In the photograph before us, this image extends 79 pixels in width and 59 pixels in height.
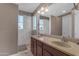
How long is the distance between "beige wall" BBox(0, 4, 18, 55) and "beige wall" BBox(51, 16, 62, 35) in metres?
0.92

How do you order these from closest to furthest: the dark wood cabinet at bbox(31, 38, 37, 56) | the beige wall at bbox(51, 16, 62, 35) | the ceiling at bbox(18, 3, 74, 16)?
1. the ceiling at bbox(18, 3, 74, 16)
2. the beige wall at bbox(51, 16, 62, 35)
3. the dark wood cabinet at bbox(31, 38, 37, 56)

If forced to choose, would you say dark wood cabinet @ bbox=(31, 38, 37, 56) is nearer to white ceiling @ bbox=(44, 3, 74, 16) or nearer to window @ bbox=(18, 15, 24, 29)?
window @ bbox=(18, 15, 24, 29)

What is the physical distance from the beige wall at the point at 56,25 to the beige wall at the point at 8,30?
0.92 metres

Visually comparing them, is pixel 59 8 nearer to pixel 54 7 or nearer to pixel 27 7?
pixel 54 7

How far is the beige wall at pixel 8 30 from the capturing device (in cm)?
247

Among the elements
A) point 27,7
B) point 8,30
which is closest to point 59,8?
point 27,7

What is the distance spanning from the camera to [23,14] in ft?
8.30

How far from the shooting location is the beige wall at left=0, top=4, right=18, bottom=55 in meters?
2.47

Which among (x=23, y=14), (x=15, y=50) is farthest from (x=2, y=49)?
(x=23, y=14)

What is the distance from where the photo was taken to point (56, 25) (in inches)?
98.0

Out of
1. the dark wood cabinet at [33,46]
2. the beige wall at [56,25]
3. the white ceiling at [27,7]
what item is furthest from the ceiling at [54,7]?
the dark wood cabinet at [33,46]

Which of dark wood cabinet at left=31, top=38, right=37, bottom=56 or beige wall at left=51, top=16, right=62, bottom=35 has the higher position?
beige wall at left=51, top=16, right=62, bottom=35

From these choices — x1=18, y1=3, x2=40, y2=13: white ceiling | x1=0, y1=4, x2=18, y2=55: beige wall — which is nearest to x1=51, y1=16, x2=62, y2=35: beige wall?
x1=18, y1=3, x2=40, y2=13: white ceiling

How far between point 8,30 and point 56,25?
3.88 ft
